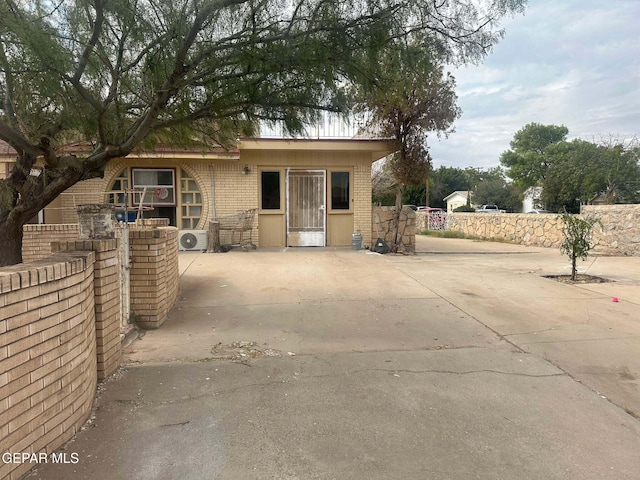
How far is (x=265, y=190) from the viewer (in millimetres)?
13719

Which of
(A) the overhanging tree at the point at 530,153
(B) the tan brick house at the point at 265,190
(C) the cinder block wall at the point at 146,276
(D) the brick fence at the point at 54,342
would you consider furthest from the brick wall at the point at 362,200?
(A) the overhanging tree at the point at 530,153

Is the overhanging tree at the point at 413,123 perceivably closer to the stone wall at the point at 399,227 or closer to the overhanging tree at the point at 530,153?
the stone wall at the point at 399,227

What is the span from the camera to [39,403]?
2.69 meters

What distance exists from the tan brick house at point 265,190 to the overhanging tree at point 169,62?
23.8ft

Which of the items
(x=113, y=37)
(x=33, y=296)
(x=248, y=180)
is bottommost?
(x=33, y=296)

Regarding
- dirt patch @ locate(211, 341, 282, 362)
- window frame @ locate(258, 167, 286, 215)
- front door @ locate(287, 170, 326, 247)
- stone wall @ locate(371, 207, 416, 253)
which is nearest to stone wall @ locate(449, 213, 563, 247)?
stone wall @ locate(371, 207, 416, 253)

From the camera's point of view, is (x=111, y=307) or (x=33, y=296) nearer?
(x=33, y=296)

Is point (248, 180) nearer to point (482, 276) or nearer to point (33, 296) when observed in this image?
point (482, 276)

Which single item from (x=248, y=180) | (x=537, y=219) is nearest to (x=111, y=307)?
(x=248, y=180)

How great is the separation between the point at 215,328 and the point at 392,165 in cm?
867

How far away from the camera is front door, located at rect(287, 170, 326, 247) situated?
13711mm

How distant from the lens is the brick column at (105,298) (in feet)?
12.7

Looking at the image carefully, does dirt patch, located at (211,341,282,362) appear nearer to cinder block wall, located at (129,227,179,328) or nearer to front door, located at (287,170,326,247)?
cinder block wall, located at (129,227,179,328)

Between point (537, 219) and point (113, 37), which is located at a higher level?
point (113, 37)
